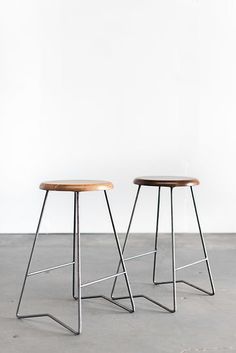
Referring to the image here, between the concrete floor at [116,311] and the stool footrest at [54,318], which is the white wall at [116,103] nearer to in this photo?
the concrete floor at [116,311]

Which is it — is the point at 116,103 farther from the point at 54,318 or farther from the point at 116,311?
the point at 54,318

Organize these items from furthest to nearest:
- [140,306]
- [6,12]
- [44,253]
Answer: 1. [6,12]
2. [44,253]
3. [140,306]

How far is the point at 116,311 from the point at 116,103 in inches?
99.1

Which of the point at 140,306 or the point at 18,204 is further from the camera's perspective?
the point at 18,204

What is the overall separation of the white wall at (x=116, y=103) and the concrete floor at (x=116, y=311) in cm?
78

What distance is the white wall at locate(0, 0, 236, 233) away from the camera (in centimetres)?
419

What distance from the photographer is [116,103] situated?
167 inches

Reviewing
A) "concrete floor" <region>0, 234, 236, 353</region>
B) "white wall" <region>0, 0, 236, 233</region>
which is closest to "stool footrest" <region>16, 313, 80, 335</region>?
"concrete floor" <region>0, 234, 236, 353</region>

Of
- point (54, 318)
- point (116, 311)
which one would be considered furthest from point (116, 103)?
point (54, 318)

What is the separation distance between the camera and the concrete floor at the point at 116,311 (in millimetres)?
1814

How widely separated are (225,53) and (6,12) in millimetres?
2294

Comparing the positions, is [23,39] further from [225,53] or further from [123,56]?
[225,53]

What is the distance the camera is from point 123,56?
4215 millimetres

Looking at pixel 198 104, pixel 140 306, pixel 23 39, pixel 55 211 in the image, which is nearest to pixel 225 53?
pixel 198 104
